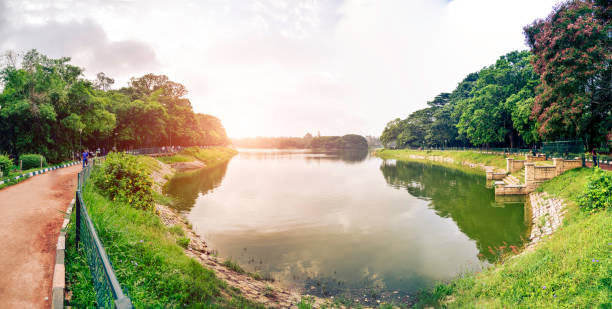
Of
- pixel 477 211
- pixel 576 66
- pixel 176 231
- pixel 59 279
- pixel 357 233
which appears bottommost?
pixel 357 233

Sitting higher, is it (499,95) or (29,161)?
(499,95)

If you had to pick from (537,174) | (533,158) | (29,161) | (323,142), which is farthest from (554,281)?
(323,142)

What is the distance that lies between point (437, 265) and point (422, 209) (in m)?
9.49

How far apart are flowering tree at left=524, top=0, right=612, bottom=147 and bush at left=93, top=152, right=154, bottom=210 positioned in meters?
26.9

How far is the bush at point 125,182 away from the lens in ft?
39.2

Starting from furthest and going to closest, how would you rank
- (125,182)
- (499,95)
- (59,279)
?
(499,95), (125,182), (59,279)

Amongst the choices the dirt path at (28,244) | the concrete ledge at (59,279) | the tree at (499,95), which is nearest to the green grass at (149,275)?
the concrete ledge at (59,279)

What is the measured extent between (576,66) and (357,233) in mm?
18245

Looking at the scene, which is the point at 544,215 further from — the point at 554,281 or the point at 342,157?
the point at 342,157

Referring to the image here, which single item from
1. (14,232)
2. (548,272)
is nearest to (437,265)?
(548,272)

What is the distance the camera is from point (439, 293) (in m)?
8.12

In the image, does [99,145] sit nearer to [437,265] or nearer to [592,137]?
[437,265]

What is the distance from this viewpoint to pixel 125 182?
12.2 m

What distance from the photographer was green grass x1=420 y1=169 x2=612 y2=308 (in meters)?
5.68
